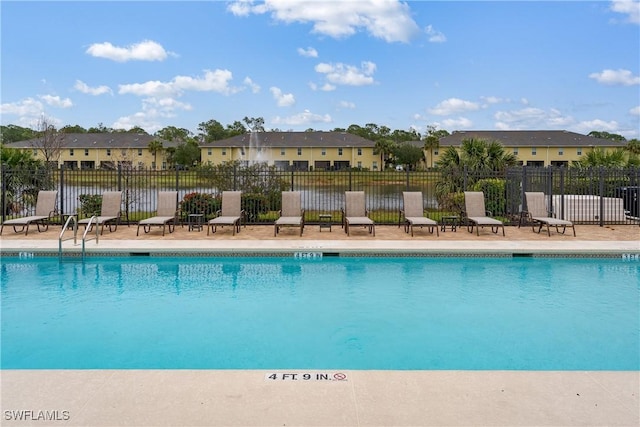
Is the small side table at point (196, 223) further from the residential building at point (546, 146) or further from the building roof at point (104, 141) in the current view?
the building roof at point (104, 141)

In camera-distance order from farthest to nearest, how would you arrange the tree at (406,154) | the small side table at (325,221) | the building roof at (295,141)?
1. the tree at (406,154)
2. the building roof at (295,141)
3. the small side table at (325,221)

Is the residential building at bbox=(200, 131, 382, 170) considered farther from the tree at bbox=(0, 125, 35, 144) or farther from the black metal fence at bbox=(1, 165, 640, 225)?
the black metal fence at bbox=(1, 165, 640, 225)

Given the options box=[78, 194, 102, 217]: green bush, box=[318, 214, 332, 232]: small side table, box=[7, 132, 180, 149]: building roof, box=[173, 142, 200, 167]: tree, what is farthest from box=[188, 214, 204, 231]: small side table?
box=[7, 132, 180, 149]: building roof

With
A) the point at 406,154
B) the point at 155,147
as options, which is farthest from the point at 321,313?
the point at 155,147

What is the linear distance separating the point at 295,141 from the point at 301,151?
173 cm

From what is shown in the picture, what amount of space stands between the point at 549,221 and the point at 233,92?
2581cm

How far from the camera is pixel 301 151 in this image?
6531cm

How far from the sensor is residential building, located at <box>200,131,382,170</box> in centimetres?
6519

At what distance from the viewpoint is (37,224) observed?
1343cm

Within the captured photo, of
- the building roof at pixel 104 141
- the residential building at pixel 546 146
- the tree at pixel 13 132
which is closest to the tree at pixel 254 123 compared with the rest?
the building roof at pixel 104 141

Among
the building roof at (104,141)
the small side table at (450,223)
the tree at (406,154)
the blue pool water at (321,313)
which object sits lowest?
the blue pool water at (321,313)

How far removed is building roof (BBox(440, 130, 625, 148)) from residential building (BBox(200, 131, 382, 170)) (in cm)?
1039

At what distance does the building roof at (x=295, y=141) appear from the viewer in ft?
215
